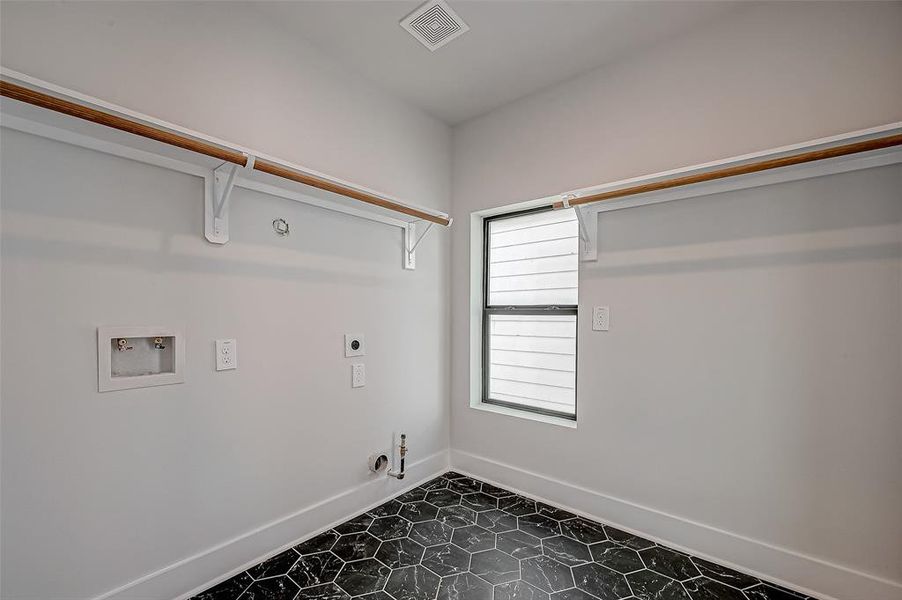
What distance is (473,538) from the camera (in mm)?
2000

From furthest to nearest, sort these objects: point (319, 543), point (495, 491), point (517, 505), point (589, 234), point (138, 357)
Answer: point (495, 491)
point (517, 505)
point (589, 234)
point (319, 543)
point (138, 357)

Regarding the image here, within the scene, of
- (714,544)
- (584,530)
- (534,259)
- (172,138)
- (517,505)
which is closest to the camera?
(172,138)

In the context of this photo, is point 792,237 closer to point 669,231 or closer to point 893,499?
point 669,231

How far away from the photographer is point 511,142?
2.58 m

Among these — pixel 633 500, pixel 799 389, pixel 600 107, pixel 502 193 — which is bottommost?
pixel 633 500

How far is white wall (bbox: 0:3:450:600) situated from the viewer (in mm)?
1294

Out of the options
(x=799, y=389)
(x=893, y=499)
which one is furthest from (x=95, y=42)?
(x=893, y=499)

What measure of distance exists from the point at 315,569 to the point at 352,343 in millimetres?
1022

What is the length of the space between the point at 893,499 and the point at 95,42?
3.24 meters

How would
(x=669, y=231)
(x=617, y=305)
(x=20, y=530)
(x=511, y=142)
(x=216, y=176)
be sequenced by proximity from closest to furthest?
(x=20, y=530) < (x=216, y=176) < (x=669, y=231) < (x=617, y=305) < (x=511, y=142)

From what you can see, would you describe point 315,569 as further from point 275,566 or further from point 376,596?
point 376,596

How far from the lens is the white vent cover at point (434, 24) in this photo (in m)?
1.81

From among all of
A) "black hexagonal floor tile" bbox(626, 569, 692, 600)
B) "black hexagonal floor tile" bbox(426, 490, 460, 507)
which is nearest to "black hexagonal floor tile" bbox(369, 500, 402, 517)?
"black hexagonal floor tile" bbox(426, 490, 460, 507)

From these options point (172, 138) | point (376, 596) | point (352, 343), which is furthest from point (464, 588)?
point (172, 138)
